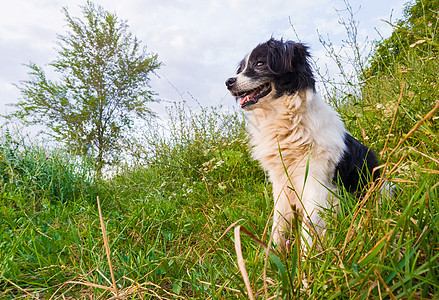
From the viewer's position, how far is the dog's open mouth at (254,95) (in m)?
2.54

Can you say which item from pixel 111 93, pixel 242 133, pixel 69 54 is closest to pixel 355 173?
pixel 242 133

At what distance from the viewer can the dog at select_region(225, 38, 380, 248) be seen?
2.06 metres

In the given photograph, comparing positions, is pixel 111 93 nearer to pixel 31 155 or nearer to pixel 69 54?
pixel 69 54

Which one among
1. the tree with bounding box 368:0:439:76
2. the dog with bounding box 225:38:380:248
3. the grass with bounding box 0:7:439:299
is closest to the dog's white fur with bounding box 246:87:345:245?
the dog with bounding box 225:38:380:248

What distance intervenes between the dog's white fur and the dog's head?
Answer: 8cm

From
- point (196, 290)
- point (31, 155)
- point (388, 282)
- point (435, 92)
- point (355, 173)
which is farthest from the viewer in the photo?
point (31, 155)

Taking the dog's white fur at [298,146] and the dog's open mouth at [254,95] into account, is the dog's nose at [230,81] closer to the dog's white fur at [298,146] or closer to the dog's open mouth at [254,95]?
the dog's open mouth at [254,95]

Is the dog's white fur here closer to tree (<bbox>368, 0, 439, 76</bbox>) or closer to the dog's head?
the dog's head

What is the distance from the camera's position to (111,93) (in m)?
20.3

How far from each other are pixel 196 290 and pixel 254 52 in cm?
217

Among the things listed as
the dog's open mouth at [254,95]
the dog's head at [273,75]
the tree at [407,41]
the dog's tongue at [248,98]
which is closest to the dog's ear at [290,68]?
the dog's head at [273,75]

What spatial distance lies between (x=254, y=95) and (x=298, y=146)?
2.20 ft

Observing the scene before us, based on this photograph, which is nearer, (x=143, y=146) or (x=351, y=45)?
(x=351, y=45)

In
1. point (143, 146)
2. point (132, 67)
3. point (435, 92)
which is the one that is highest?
point (132, 67)
